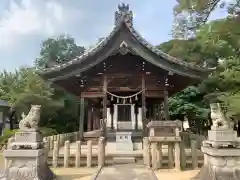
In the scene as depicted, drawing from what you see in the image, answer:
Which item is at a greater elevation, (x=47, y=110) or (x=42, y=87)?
(x=42, y=87)

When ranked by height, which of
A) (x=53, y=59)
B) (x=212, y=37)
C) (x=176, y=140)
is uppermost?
(x=53, y=59)

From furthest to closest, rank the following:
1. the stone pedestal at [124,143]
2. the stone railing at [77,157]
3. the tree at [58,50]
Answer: the tree at [58,50], the stone pedestal at [124,143], the stone railing at [77,157]

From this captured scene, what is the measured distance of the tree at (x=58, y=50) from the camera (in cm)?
4288

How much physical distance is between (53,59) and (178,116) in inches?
1045

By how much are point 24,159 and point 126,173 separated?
3.39 m

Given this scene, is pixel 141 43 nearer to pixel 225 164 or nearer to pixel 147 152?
pixel 147 152

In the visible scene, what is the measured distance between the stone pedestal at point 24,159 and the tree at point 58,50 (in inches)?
Result: 1392

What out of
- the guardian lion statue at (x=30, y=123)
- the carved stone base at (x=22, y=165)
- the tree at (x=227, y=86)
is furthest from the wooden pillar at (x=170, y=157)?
the guardian lion statue at (x=30, y=123)

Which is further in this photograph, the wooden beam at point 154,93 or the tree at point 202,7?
the wooden beam at point 154,93

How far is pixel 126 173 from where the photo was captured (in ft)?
29.3

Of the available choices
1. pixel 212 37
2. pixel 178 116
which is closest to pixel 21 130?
pixel 212 37

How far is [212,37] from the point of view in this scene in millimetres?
10242

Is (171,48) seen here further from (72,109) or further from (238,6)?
(238,6)

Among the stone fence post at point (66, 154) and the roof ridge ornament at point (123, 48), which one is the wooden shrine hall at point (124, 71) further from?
the stone fence post at point (66, 154)
